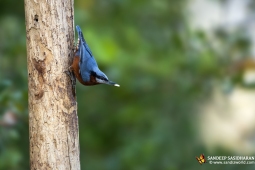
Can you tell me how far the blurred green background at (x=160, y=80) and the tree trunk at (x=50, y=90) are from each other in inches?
72.9

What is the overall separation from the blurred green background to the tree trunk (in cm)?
A: 185

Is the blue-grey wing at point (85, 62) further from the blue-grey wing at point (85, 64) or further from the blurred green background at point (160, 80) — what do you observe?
the blurred green background at point (160, 80)

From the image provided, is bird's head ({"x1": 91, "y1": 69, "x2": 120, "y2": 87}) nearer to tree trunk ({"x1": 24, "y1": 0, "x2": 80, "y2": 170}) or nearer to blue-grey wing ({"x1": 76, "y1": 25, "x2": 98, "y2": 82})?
blue-grey wing ({"x1": 76, "y1": 25, "x2": 98, "y2": 82})

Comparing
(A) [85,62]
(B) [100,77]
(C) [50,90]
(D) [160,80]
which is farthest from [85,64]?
(D) [160,80]

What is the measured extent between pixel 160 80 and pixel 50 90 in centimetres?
304

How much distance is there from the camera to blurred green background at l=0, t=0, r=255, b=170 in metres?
5.43

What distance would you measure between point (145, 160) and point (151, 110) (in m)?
0.67

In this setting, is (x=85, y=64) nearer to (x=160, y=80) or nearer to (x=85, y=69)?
(x=85, y=69)

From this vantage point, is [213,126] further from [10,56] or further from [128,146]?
[10,56]

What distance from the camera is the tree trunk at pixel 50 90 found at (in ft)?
10.4

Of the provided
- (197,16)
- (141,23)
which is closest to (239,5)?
(197,16)

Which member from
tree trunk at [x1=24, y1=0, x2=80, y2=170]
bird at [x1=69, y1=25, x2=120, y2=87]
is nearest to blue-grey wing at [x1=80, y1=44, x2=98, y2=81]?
bird at [x1=69, y1=25, x2=120, y2=87]

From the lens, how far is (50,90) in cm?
319

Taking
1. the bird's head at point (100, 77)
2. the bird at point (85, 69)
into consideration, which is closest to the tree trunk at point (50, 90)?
the bird at point (85, 69)
